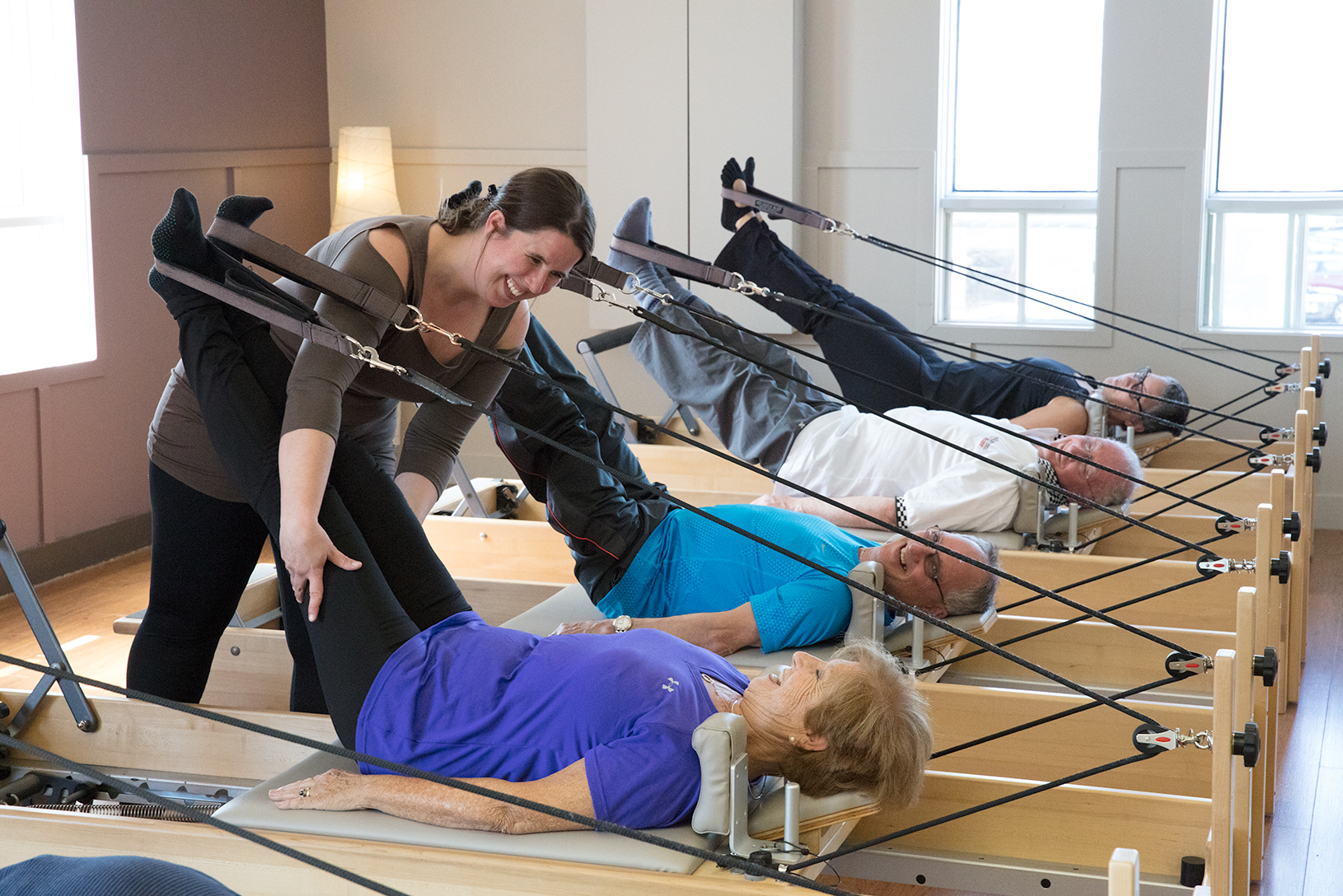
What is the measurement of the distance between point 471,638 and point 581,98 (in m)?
4.45

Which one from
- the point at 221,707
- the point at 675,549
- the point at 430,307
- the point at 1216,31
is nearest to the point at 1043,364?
the point at 1216,31

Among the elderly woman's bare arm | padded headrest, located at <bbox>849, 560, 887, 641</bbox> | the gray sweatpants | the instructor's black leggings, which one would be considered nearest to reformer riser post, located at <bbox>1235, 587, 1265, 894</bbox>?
padded headrest, located at <bbox>849, 560, 887, 641</bbox>

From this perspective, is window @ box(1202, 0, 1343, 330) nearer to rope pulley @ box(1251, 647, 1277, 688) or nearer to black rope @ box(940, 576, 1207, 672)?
black rope @ box(940, 576, 1207, 672)

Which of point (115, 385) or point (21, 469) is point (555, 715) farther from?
point (115, 385)

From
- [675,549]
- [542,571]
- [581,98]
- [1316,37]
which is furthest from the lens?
[581,98]

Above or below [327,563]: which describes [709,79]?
above

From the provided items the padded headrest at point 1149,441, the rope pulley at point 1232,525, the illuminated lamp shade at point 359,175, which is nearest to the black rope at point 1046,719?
the rope pulley at point 1232,525

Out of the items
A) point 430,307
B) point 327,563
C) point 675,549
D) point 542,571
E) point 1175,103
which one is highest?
point 1175,103

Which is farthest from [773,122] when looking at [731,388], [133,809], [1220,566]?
[133,809]

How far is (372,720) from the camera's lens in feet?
6.00

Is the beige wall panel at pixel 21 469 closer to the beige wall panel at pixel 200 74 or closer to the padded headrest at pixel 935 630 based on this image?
the beige wall panel at pixel 200 74

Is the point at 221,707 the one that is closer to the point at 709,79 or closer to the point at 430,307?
the point at 430,307

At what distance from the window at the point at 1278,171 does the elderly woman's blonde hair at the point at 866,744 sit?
420 centimetres

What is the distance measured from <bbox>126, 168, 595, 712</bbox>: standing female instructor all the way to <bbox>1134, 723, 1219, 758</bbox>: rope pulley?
1095mm
